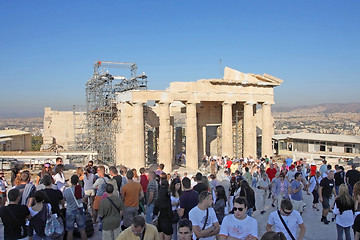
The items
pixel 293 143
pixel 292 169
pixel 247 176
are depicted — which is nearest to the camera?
pixel 247 176

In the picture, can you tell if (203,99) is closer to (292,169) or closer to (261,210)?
(292,169)

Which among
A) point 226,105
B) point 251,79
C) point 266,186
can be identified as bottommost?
point 266,186

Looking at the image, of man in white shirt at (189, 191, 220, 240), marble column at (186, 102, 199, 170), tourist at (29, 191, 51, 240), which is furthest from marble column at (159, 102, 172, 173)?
man in white shirt at (189, 191, 220, 240)

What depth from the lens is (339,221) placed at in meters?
7.08

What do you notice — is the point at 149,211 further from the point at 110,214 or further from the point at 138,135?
the point at 138,135

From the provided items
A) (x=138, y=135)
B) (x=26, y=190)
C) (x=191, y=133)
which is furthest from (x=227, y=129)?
(x=26, y=190)

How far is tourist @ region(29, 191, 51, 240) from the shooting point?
6.21 m

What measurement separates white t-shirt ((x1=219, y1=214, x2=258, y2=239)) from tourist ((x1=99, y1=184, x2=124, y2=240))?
2.60 meters

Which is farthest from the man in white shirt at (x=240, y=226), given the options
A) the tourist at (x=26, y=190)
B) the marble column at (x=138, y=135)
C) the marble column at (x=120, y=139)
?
the marble column at (x=120, y=139)

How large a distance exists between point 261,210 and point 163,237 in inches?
237

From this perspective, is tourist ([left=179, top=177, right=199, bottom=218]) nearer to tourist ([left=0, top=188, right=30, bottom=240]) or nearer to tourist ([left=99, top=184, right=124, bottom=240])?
tourist ([left=99, top=184, right=124, bottom=240])

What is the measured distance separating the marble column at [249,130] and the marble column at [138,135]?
9148 millimetres

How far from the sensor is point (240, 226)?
490 cm

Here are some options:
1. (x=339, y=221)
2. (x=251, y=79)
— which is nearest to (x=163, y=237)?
(x=339, y=221)
